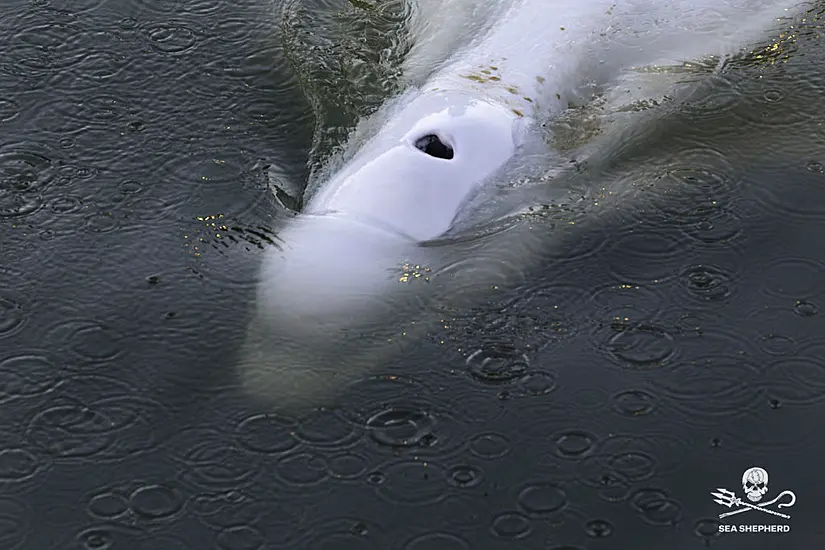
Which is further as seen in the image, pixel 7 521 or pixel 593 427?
pixel 593 427

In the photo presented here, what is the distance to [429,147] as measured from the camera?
270 inches

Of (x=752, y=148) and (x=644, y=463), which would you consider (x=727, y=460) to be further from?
(x=752, y=148)

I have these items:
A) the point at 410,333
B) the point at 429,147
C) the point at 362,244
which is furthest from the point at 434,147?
the point at 410,333

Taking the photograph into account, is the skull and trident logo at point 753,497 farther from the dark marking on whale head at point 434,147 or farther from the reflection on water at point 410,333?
the dark marking on whale head at point 434,147

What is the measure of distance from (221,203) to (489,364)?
1.92 m

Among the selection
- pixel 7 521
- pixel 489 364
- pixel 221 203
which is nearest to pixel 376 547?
pixel 489 364

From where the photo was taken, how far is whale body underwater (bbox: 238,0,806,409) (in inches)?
240

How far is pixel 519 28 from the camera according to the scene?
791cm

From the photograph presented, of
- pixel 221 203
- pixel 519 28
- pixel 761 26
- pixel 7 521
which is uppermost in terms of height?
pixel 761 26

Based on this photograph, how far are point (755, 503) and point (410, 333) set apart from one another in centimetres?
185

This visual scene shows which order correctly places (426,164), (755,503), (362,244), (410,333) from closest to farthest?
(755,503), (410,333), (362,244), (426,164)

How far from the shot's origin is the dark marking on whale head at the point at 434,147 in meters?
6.85

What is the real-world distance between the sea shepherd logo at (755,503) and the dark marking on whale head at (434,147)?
2424 mm

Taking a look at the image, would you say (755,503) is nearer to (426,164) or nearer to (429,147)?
(426,164)
